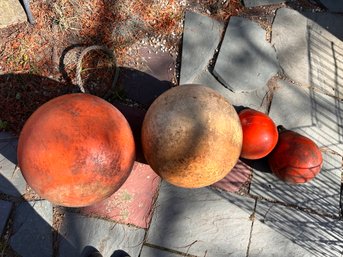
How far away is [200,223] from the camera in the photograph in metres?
3.75

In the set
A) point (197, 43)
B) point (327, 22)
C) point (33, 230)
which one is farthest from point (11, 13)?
point (327, 22)

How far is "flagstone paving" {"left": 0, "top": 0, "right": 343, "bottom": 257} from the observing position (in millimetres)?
3617

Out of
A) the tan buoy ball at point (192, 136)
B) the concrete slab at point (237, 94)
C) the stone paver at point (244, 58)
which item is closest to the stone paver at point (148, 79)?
the concrete slab at point (237, 94)

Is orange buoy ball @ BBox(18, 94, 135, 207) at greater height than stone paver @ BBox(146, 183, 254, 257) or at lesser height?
greater

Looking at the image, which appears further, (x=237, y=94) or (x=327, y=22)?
(x=327, y=22)

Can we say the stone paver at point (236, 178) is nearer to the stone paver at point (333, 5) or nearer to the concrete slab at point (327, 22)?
the concrete slab at point (327, 22)

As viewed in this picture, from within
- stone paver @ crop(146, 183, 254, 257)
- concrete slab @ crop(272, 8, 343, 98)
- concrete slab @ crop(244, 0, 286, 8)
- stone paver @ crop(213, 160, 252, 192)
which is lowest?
stone paver @ crop(146, 183, 254, 257)

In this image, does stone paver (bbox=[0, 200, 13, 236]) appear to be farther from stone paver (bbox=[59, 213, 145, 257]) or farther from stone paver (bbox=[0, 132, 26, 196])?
stone paver (bbox=[59, 213, 145, 257])

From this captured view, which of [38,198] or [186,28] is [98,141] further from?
[186,28]

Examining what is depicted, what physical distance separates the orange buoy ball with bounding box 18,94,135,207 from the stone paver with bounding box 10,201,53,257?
2.87 ft

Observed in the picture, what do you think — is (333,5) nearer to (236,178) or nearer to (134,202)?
(236,178)

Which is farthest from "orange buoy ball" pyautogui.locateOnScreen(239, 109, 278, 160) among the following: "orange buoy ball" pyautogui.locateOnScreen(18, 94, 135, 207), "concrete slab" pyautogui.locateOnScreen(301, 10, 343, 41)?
"concrete slab" pyautogui.locateOnScreen(301, 10, 343, 41)

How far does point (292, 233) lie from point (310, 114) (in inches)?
48.8

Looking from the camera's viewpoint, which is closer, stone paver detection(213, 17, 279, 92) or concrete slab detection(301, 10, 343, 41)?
stone paver detection(213, 17, 279, 92)
